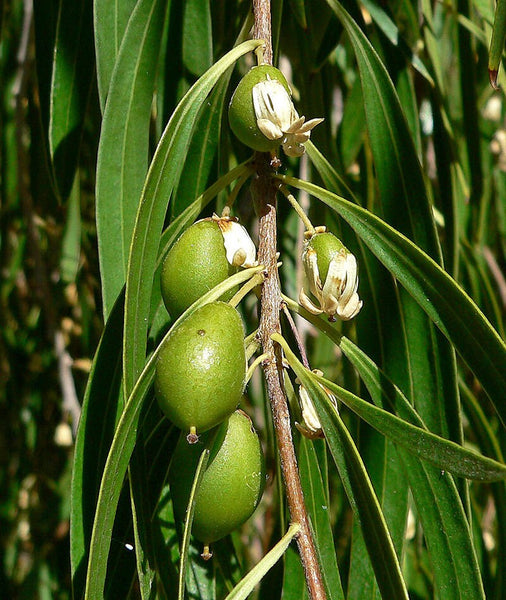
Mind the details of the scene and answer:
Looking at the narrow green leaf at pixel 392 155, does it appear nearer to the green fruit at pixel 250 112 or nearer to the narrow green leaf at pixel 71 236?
the green fruit at pixel 250 112

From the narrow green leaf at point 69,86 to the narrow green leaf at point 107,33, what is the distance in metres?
0.14

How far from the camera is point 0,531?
2.17 meters

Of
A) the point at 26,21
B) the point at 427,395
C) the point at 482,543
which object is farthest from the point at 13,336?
the point at 427,395

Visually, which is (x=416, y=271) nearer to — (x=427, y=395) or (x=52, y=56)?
(x=427, y=395)

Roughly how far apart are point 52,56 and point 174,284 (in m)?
0.61

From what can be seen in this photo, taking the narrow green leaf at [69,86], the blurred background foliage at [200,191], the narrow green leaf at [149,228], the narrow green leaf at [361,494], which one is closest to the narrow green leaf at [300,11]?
the blurred background foliage at [200,191]

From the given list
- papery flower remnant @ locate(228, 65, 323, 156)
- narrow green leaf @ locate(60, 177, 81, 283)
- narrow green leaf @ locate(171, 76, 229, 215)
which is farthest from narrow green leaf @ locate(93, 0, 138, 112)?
narrow green leaf @ locate(60, 177, 81, 283)

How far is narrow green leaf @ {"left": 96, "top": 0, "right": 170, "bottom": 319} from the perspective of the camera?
3.05 feet

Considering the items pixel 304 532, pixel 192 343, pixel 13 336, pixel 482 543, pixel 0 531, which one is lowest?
pixel 0 531

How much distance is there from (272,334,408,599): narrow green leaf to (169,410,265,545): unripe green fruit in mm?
69

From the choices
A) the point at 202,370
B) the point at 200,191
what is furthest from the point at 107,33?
the point at 202,370

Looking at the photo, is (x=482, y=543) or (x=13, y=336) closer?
(x=482, y=543)

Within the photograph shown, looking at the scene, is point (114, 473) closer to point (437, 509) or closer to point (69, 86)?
point (437, 509)

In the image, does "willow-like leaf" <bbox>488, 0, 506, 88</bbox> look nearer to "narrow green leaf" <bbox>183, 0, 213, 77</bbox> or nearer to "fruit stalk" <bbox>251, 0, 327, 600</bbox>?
"fruit stalk" <bbox>251, 0, 327, 600</bbox>
